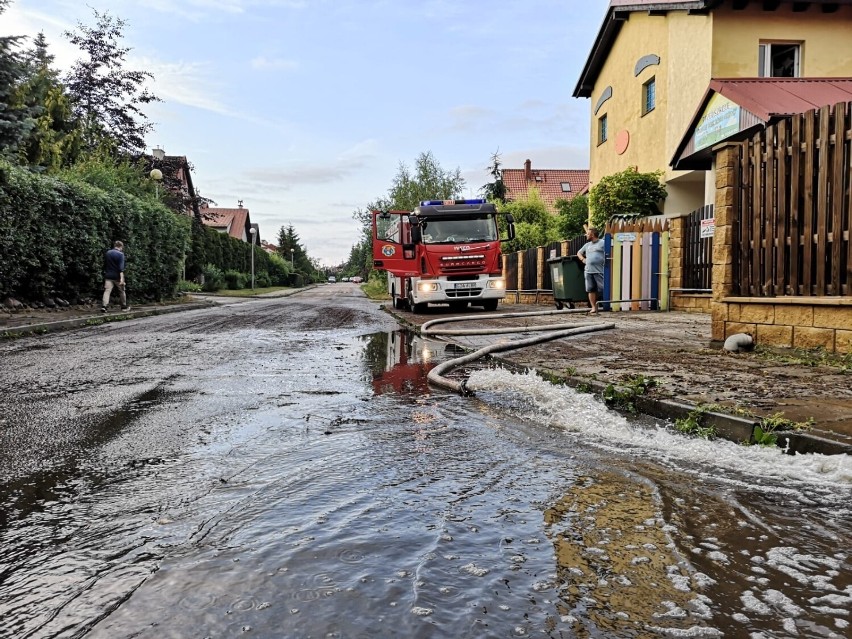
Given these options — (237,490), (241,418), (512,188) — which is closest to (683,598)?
(237,490)

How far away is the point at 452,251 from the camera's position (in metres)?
17.1

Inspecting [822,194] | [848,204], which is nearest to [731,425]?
[848,204]

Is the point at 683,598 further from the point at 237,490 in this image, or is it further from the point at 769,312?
the point at 769,312

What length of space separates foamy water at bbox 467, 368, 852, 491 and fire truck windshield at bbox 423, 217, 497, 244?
1179 cm

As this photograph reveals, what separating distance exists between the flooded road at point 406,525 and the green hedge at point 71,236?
1145 centimetres

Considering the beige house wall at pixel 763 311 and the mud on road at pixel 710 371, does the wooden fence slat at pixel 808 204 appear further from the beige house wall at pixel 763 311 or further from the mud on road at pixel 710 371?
the mud on road at pixel 710 371

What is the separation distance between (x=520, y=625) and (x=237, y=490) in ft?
5.40

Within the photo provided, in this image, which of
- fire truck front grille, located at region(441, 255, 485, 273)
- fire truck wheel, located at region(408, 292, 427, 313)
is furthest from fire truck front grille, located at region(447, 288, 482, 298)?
fire truck wheel, located at region(408, 292, 427, 313)

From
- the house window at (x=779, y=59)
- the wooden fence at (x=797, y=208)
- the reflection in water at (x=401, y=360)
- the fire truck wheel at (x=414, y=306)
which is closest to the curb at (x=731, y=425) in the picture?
the reflection in water at (x=401, y=360)

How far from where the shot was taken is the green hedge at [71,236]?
14477mm

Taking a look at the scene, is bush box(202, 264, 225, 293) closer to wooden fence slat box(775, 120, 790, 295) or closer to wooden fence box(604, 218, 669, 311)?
wooden fence box(604, 218, 669, 311)

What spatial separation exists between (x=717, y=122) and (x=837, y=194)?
9788 millimetres

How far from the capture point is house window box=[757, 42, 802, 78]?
1939 cm

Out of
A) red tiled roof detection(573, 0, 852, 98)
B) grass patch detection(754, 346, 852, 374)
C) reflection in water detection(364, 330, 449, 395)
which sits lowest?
reflection in water detection(364, 330, 449, 395)
